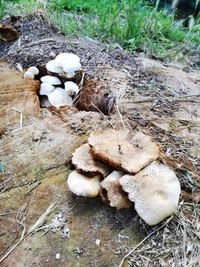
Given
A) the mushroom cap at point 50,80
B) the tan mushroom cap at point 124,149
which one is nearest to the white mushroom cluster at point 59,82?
the mushroom cap at point 50,80

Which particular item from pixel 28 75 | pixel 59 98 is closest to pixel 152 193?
pixel 59 98

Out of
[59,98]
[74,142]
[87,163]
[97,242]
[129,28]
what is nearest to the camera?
[97,242]

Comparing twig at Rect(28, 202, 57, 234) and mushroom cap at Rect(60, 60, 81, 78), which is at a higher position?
mushroom cap at Rect(60, 60, 81, 78)

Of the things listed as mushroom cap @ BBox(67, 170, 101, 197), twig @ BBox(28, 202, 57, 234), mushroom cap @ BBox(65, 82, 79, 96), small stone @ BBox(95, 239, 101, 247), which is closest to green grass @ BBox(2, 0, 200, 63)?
mushroom cap @ BBox(65, 82, 79, 96)

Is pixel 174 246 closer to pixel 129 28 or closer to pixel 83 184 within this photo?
pixel 83 184

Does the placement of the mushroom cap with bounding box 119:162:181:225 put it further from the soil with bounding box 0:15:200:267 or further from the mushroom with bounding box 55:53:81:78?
the mushroom with bounding box 55:53:81:78

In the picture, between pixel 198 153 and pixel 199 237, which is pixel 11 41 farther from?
pixel 199 237

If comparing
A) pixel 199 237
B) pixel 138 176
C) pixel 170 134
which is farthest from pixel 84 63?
pixel 199 237

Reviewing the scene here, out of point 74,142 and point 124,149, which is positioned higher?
point 124,149
